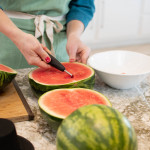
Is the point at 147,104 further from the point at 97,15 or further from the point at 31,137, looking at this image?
the point at 97,15

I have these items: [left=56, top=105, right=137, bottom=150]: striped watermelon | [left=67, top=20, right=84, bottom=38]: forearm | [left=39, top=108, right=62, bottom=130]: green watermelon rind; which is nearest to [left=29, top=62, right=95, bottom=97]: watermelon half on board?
[left=39, top=108, right=62, bottom=130]: green watermelon rind

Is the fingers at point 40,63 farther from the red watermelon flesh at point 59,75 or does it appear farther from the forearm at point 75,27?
the forearm at point 75,27

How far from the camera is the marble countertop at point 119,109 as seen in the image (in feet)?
2.77

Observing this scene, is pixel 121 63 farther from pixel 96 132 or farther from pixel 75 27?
pixel 96 132

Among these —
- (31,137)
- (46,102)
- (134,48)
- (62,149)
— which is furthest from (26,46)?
(134,48)

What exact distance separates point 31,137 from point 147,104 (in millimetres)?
540

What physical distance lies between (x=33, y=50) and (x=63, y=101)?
41cm

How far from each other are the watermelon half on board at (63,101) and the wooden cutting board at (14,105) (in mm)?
99

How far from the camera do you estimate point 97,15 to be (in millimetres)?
4023

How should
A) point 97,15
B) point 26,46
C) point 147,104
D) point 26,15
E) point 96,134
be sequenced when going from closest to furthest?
point 96,134
point 147,104
point 26,46
point 26,15
point 97,15

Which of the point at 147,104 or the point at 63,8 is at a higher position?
the point at 63,8

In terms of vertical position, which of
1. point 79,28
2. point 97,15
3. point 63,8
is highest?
point 63,8

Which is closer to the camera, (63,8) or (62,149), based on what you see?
(62,149)

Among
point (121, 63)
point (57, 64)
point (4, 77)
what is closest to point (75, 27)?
point (121, 63)
